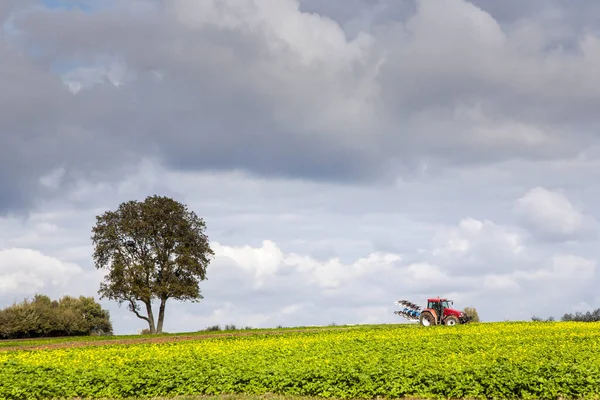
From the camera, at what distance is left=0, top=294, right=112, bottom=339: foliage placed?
66812 millimetres

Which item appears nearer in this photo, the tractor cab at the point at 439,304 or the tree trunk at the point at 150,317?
the tractor cab at the point at 439,304

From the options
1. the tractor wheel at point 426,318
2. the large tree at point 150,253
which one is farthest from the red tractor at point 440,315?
the large tree at point 150,253

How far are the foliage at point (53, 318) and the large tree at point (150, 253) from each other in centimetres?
774

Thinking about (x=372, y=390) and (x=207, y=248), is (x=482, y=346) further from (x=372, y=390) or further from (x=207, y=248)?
(x=207, y=248)

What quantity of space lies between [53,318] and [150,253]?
13069 millimetres

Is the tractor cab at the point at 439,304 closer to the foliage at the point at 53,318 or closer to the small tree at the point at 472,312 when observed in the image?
the small tree at the point at 472,312

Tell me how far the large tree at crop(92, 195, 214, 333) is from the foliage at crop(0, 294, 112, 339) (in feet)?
25.4

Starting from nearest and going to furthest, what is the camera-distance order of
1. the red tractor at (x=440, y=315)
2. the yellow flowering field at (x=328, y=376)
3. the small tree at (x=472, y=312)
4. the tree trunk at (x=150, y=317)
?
the yellow flowering field at (x=328, y=376) < the red tractor at (x=440, y=315) < the tree trunk at (x=150, y=317) < the small tree at (x=472, y=312)

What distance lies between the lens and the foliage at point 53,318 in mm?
66812

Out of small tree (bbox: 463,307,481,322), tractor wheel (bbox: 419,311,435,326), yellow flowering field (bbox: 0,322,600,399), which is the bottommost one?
yellow flowering field (bbox: 0,322,600,399)

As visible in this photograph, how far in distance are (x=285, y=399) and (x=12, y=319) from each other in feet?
180

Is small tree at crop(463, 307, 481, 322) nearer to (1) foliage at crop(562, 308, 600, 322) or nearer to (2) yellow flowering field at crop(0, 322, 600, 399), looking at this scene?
(1) foliage at crop(562, 308, 600, 322)

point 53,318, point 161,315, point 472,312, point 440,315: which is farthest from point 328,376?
point 472,312

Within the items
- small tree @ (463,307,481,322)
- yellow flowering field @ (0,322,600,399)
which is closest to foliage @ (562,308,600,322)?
small tree @ (463,307,481,322)
